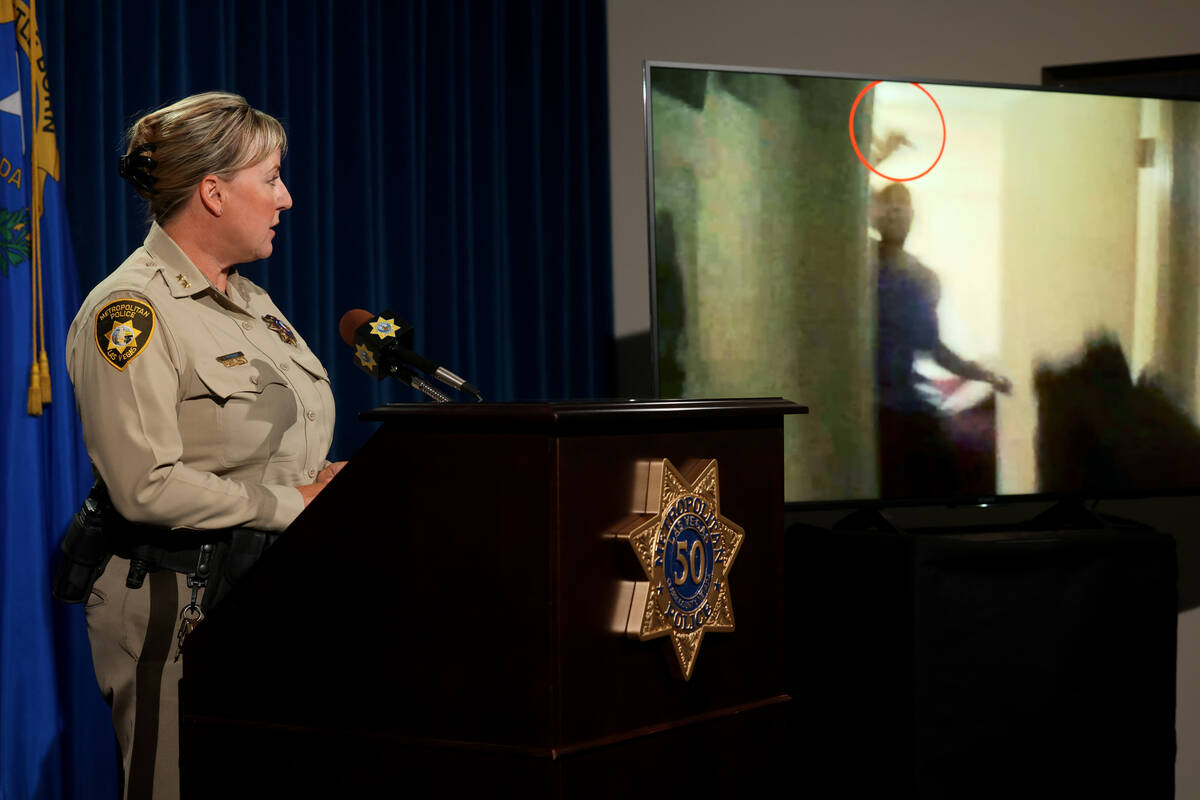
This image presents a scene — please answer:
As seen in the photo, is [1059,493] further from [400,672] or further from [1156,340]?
[400,672]

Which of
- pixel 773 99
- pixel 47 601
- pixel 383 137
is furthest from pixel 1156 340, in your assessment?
pixel 47 601

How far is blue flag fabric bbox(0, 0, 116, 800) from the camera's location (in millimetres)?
1909

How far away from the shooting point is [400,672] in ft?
3.65

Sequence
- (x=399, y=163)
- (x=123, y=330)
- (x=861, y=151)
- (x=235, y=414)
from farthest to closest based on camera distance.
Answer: (x=399, y=163) → (x=861, y=151) → (x=235, y=414) → (x=123, y=330)

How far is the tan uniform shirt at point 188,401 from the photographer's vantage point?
142 centimetres

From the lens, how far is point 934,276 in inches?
100

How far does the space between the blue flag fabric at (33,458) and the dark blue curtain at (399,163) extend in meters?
0.04

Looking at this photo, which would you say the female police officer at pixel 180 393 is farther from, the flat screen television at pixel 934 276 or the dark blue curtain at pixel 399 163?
the flat screen television at pixel 934 276

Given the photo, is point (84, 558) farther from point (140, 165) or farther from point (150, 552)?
point (140, 165)

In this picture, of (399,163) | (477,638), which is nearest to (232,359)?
(477,638)

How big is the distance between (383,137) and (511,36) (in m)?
0.52

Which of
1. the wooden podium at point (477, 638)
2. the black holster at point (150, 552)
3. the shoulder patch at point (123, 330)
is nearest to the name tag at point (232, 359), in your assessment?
the shoulder patch at point (123, 330)

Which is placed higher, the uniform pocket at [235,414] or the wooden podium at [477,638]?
the uniform pocket at [235,414]

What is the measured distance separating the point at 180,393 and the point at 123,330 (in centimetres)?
12
